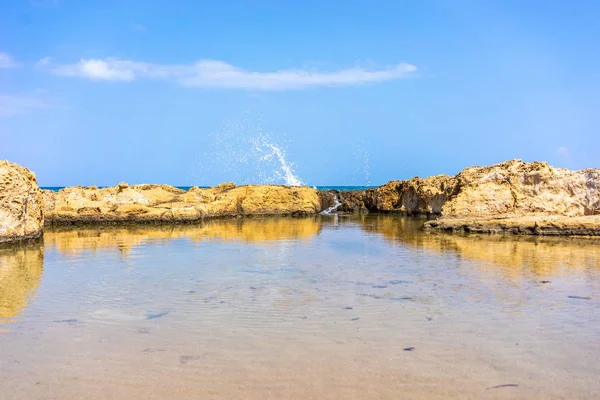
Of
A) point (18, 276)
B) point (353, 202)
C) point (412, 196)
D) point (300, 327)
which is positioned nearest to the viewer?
point (300, 327)

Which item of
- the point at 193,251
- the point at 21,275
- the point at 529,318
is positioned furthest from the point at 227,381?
the point at 193,251

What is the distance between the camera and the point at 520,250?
1233 centimetres

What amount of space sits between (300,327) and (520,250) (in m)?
8.34

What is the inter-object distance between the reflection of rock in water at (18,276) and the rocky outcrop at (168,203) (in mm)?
7865

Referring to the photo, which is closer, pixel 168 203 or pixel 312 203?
pixel 168 203

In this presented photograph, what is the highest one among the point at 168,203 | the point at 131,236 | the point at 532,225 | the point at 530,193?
the point at 530,193

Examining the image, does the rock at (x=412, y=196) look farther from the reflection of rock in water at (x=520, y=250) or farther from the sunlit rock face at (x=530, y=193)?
the reflection of rock in water at (x=520, y=250)

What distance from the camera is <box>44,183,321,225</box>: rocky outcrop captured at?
21.0m

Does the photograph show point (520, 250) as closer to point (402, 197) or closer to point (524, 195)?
point (524, 195)

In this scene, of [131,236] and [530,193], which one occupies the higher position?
[530,193]

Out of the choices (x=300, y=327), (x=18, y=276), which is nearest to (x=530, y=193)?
(x=300, y=327)

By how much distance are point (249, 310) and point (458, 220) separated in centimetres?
1229

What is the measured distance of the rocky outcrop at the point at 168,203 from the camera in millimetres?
20969

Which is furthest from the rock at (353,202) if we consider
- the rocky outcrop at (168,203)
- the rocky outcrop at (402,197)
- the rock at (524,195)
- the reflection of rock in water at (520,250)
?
the reflection of rock in water at (520,250)
